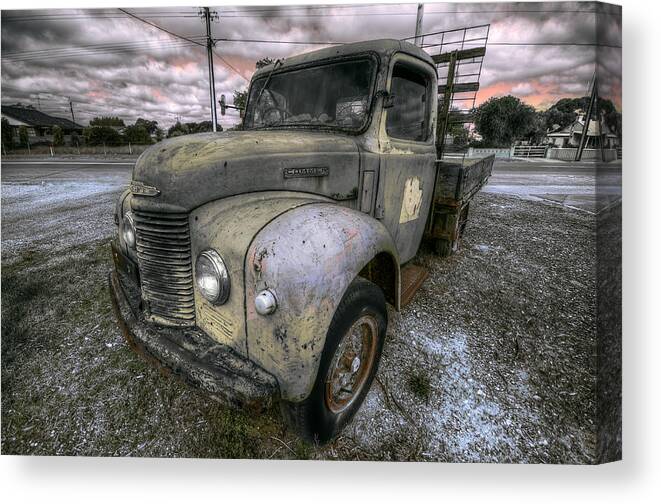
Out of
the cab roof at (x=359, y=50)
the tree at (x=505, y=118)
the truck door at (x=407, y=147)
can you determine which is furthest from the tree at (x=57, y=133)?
the tree at (x=505, y=118)

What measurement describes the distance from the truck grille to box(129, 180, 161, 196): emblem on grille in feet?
0.29

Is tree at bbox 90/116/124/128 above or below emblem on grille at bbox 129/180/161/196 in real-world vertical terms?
above

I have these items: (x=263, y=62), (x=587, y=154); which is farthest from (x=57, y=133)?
(x=587, y=154)

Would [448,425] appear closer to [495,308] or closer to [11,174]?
[495,308]

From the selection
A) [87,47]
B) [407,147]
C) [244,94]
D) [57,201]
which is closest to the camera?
[87,47]

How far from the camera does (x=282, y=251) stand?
118 centimetres

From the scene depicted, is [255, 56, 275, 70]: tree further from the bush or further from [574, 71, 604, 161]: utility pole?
[574, 71, 604, 161]: utility pole

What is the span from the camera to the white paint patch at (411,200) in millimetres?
2503

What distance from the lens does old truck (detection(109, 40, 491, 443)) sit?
1.19 metres

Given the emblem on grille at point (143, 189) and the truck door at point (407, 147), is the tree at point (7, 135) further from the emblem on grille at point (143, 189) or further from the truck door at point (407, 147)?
the truck door at point (407, 147)

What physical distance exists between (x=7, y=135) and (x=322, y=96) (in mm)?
2163

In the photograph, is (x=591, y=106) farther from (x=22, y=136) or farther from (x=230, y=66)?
(x=22, y=136)

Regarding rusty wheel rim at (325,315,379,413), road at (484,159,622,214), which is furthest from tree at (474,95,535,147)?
rusty wheel rim at (325,315,379,413)

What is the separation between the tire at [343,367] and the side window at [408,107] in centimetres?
125
